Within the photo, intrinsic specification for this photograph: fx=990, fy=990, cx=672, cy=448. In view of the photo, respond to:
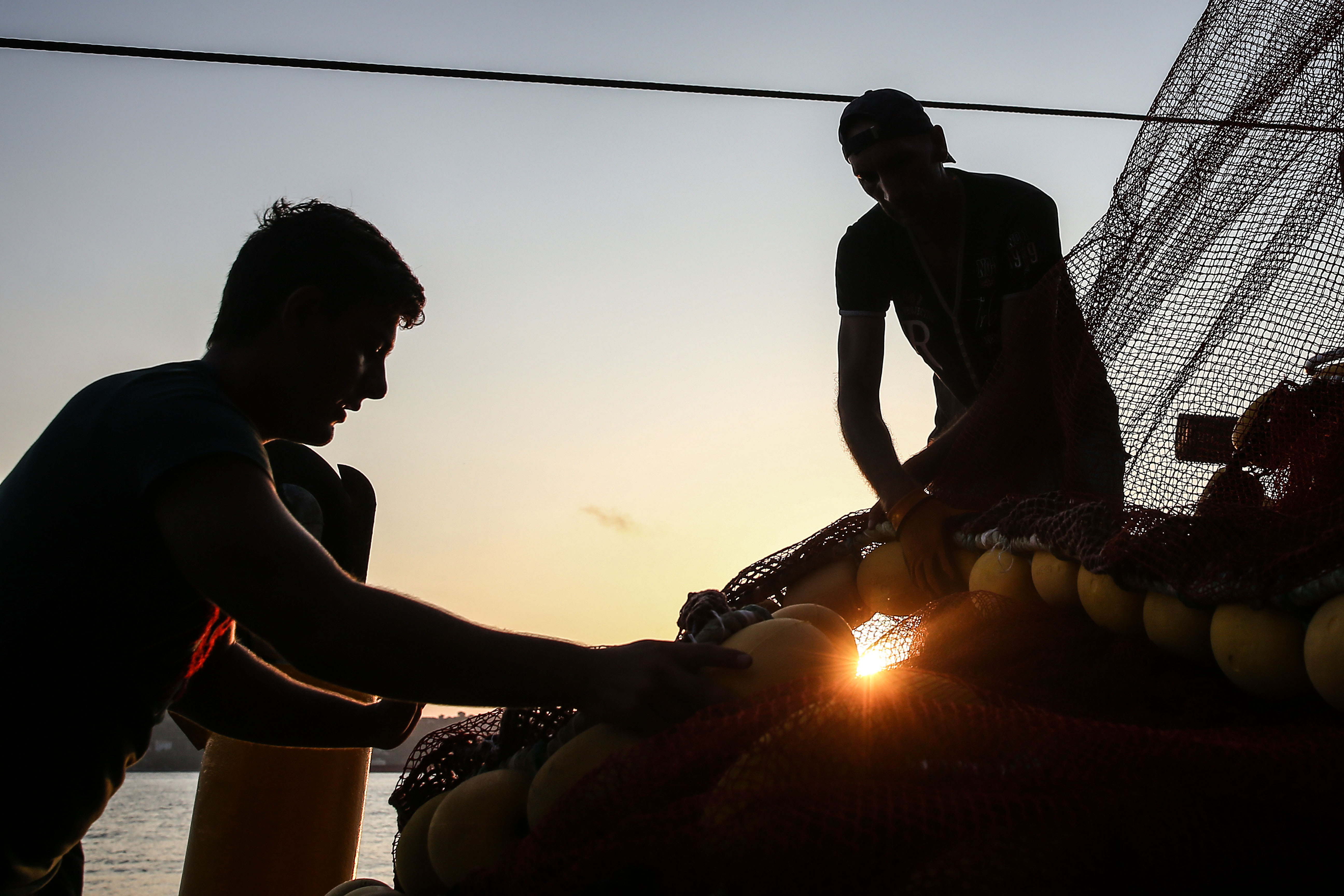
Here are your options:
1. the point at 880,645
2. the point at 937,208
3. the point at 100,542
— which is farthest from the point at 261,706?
the point at 937,208

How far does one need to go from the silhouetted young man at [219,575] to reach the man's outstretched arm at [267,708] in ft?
0.38

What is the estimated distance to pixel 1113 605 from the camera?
1327 millimetres

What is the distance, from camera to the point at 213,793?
98.9 inches

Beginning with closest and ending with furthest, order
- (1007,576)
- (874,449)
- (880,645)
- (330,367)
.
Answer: (330,367)
(1007,576)
(880,645)
(874,449)

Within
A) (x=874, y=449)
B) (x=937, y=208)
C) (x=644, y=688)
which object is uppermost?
(x=937, y=208)

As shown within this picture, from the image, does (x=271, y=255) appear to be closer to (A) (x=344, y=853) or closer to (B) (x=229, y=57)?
(B) (x=229, y=57)

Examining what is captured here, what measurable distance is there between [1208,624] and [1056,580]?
0.25 meters

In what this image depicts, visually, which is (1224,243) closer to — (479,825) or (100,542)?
(479,825)

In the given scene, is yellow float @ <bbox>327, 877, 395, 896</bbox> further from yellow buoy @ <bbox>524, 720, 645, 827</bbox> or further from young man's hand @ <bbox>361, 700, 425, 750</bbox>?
yellow buoy @ <bbox>524, 720, 645, 827</bbox>

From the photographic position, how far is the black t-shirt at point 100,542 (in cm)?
122

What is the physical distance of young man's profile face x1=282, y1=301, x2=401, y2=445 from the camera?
1.46m

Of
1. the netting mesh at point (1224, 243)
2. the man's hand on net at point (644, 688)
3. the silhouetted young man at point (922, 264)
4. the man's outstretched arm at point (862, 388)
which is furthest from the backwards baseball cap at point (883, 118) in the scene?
the man's hand on net at point (644, 688)

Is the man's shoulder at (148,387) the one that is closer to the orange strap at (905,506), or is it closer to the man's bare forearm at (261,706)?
the man's bare forearm at (261,706)

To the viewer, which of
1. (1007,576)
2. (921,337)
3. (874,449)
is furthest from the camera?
(921,337)
